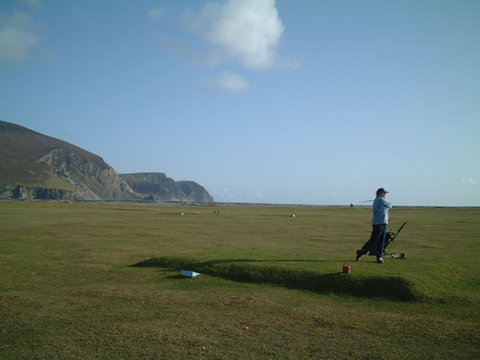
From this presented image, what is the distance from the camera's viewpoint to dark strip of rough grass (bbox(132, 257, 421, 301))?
12.1 m

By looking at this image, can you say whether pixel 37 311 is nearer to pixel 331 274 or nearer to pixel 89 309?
pixel 89 309

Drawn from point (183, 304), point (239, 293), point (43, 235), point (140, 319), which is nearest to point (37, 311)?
point (140, 319)

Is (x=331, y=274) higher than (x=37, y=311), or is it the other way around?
(x=331, y=274)

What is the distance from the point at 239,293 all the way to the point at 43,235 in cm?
2409

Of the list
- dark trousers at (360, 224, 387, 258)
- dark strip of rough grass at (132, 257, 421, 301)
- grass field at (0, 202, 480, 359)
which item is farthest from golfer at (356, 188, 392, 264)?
dark strip of rough grass at (132, 257, 421, 301)

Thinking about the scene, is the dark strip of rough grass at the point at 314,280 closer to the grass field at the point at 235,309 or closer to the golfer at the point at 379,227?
the grass field at the point at 235,309

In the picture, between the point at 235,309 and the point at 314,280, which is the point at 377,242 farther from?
the point at 235,309

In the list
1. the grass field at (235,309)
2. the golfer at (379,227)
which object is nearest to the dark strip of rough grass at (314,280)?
the grass field at (235,309)

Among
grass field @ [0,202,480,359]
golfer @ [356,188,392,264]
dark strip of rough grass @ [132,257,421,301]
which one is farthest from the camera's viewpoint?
golfer @ [356,188,392,264]

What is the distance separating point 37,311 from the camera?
1049 cm

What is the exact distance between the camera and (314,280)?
13445 mm

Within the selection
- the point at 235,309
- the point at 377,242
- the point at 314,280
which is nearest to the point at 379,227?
the point at 377,242

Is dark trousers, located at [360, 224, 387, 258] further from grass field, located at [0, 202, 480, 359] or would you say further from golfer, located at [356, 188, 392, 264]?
grass field, located at [0, 202, 480, 359]

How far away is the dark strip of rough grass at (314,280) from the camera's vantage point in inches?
477
